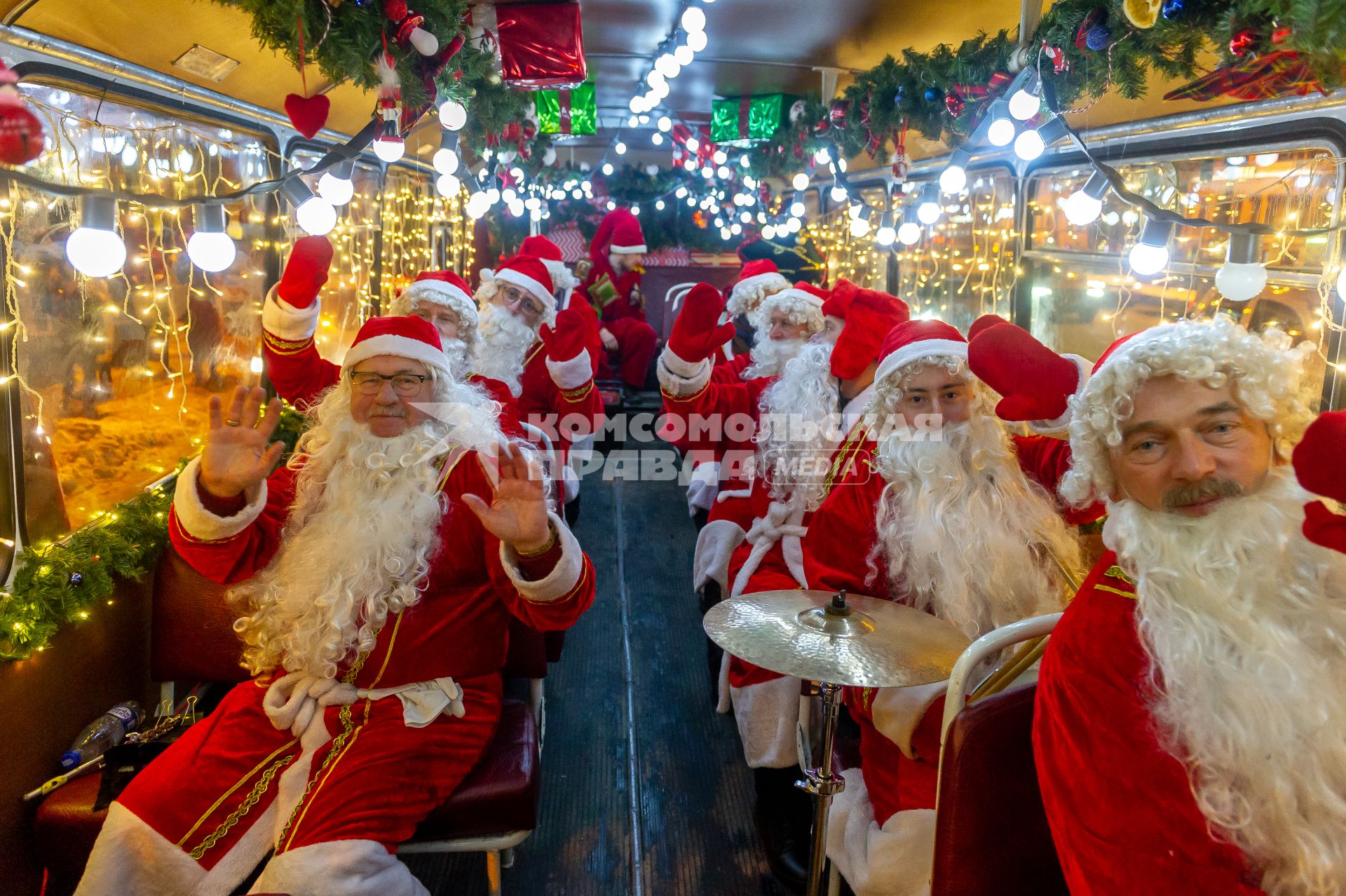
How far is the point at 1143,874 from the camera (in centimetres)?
141

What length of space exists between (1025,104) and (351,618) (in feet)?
10.9

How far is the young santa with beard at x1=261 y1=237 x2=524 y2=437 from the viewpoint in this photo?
353cm

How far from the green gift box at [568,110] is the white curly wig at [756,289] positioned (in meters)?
2.86

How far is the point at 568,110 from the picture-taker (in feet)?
25.6

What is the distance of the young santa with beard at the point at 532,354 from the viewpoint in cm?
467

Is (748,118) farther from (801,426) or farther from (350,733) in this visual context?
(350,733)

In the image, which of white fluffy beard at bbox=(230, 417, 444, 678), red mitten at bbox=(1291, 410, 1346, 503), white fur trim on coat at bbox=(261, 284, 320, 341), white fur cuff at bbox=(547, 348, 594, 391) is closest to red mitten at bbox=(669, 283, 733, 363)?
white fur cuff at bbox=(547, 348, 594, 391)

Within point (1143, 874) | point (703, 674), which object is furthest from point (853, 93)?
point (1143, 874)

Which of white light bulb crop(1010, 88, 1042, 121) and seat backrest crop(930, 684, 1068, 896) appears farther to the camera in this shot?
white light bulb crop(1010, 88, 1042, 121)

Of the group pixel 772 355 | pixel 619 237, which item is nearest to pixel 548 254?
pixel 772 355

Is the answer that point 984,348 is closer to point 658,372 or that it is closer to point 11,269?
point 658,372

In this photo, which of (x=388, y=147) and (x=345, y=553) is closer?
(x=345, y=553)

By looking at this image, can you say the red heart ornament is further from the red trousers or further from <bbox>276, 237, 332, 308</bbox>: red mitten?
the red trousers

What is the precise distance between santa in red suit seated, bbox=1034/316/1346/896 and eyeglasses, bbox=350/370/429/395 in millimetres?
1973
